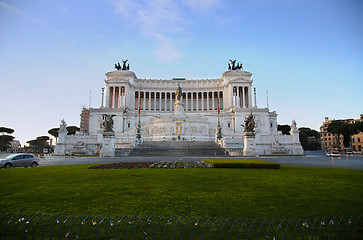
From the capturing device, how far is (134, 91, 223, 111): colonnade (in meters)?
92.7

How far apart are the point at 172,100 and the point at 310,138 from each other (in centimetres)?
8700

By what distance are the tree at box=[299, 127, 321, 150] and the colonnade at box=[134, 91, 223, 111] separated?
51.0 meters

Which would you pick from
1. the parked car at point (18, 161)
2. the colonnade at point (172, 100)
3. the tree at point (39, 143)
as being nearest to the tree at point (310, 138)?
the colonnade at point (172, 100)

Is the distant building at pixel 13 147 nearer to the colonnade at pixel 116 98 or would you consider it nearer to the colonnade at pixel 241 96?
the colonnade at pixel 116 98

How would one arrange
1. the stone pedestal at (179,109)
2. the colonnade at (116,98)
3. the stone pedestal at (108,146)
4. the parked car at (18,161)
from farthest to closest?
the colonnade at (116,98), the stone pedestal at (179,109), the stone pedestal at (108,146), the parked car at (18,161)

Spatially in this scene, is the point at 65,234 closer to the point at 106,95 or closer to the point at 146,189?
the point at 146,189

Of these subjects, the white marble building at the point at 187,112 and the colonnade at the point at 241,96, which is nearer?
the white marble building at the point at 187,112

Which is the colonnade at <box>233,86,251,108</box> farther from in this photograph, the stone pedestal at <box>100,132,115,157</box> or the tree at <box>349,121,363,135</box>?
the stone pedestal at <box>100,132,115,157</box>

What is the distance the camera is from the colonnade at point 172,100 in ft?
304

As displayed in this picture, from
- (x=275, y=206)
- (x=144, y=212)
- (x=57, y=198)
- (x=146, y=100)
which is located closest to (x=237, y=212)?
(x=275, y=206)

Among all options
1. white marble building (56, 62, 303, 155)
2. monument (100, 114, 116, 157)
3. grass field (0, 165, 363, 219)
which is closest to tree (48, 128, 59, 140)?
white marble building (56, 62, 303, 155)

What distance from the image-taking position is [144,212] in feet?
20.4

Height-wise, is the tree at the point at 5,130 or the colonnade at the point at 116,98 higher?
the colonnade at the point at 116,98

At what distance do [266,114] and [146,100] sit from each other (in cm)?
4805
